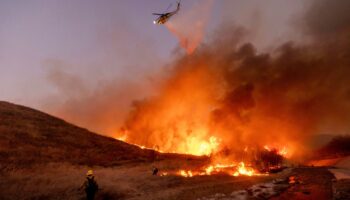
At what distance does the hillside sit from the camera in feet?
129

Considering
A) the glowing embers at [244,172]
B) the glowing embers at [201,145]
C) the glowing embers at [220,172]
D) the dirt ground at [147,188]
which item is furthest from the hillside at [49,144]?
the glowing embers at [201,145]

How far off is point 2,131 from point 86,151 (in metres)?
13.4

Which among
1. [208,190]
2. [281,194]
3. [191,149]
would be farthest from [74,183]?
[191,149]

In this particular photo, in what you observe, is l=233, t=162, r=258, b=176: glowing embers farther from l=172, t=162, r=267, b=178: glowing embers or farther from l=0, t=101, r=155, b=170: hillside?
l=0, t=101, r=155, b=170: hillside

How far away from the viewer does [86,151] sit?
4891 cm

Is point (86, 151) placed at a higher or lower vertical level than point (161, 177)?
higher

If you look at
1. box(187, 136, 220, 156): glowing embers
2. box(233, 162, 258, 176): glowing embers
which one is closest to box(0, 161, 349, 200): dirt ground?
box(233, 162, 258, 176): glowing embers

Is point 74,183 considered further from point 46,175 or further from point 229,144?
point 229,144

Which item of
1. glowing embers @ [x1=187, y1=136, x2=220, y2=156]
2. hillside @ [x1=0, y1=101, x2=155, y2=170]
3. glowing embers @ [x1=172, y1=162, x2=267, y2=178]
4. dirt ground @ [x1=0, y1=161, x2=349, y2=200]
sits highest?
glowing embers @ [x1=187, y1=136, x2=220, y2=156]

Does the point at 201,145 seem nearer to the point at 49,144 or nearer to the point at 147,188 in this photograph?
the point at 49,144

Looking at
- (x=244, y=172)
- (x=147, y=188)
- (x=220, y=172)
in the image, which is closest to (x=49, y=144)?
(x=147, y=188)

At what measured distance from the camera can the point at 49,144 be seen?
1801 inches

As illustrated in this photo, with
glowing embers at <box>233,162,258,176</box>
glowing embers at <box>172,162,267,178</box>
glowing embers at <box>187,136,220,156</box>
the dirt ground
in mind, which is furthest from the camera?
glowing embers at <box>187,136,220,156</box>

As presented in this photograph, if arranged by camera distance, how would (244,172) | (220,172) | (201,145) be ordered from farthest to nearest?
(201,145)
(244,172)
(220,172)
